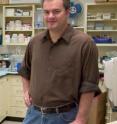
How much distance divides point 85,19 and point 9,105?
7.02 feet

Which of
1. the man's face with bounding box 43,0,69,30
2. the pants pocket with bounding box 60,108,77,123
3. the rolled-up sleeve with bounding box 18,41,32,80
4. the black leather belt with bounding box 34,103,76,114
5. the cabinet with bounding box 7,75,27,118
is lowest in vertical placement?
the cabinet with bounding box 7,75,27,118

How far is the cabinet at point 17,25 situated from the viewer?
5.20 meters

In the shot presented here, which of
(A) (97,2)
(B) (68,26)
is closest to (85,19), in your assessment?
(A) (97,2)

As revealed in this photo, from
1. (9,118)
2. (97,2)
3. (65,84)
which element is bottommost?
(9,118)

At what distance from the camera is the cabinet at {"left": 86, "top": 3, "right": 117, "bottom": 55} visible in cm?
496

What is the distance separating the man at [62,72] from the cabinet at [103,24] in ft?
10.8

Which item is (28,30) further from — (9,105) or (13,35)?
(9,105)

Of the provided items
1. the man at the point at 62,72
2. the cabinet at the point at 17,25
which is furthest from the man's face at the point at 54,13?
the cabinet at the point at 17,25

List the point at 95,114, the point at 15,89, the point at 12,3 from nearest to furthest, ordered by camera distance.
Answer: the point at 95,114 < the point at 15,89 < the point at 12,3

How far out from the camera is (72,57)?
166cm

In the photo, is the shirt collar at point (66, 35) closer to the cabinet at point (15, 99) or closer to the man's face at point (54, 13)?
the man's face at point (54, 13)

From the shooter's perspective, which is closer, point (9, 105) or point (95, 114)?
point (95, 114)

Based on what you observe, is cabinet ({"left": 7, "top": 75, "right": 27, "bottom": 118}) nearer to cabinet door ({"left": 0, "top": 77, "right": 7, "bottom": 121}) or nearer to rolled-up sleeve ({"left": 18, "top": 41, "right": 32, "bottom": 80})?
cabinet door ({"left": 0, "top": 77, "right": 7, "bottom": 121})

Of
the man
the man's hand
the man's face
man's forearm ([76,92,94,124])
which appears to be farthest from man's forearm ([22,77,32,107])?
the man's face
